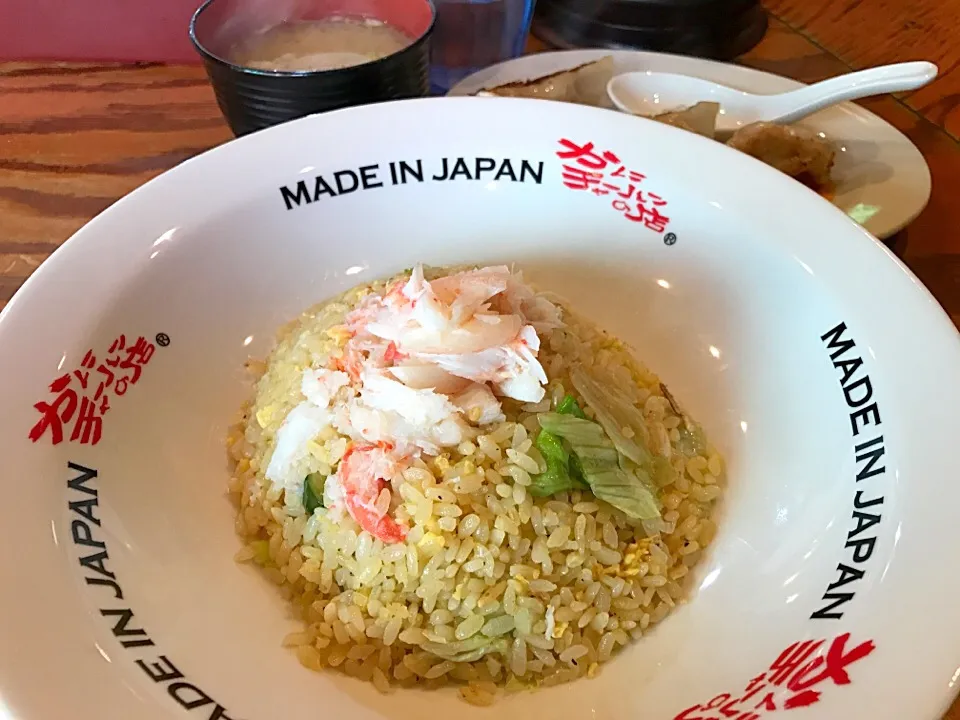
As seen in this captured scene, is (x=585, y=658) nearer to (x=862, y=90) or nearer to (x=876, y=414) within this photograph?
(x=876, y=414)

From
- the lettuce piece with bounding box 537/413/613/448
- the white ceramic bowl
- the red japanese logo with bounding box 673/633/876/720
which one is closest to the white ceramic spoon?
the white ceramic bowl

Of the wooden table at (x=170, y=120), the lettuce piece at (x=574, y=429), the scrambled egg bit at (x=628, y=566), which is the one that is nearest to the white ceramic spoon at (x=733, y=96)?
the wooden table at (x=170, y=120)

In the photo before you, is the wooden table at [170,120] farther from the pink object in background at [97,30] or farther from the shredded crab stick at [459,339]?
the shredded crab stick at [459,339]

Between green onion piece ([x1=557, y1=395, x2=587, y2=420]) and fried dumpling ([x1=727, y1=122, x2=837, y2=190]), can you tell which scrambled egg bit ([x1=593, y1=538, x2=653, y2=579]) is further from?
fried dumpling ([x1=727, y1=122, x2=837, y2=190])

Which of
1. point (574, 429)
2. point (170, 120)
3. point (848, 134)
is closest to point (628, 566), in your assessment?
point (574, 429)

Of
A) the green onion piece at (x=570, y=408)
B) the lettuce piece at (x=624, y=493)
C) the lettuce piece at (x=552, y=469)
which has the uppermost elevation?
the green onion piece at (x=570, y=408)

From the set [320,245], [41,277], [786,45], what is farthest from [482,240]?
[786,45]
